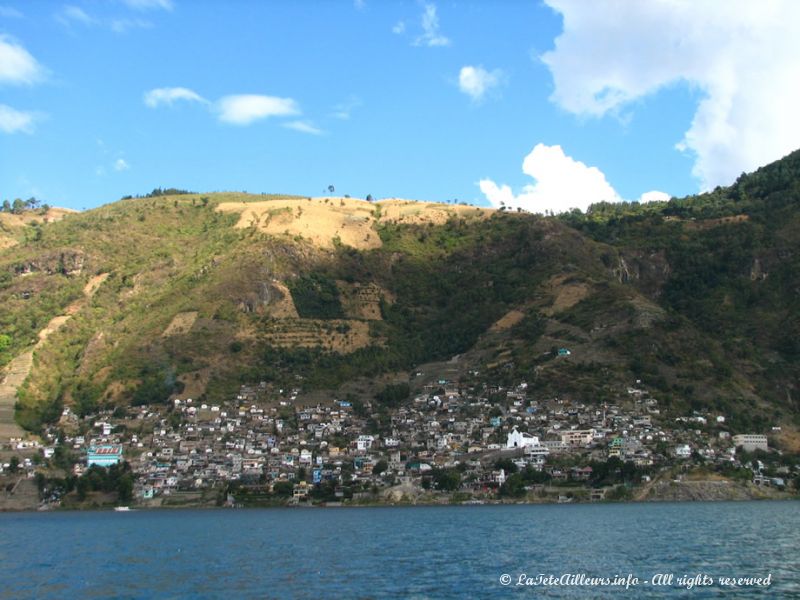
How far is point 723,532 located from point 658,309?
84862mm

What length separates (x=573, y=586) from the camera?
50.8 m

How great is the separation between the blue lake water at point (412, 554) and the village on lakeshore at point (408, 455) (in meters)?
12.2

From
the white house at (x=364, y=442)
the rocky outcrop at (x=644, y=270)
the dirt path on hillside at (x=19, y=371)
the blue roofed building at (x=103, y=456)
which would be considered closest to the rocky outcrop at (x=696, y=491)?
the white house at (x=364, y=442)

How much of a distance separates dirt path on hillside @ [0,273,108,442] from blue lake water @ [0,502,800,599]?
43341 mm

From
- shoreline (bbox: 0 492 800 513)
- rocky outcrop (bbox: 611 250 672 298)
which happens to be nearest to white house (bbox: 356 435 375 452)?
shoreline (bbox: 0 492 800 513)

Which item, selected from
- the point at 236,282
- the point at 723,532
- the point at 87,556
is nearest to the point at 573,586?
the point at 723,532

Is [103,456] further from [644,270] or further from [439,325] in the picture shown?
[644,270]

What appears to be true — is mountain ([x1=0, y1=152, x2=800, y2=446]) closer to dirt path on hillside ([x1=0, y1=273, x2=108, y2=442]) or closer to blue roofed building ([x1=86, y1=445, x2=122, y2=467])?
dirt path on hillside ([x1=0, y1=273, x2=108, y2=442])

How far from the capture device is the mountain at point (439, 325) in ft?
464

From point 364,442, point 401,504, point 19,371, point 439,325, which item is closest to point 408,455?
point 364,442

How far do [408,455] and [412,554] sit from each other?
65.1 metres

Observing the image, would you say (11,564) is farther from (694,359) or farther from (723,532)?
(694,359)

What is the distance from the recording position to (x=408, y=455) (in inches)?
5128

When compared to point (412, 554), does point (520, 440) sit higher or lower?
higher
